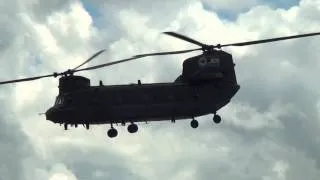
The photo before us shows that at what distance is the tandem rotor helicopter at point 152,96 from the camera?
183 feet

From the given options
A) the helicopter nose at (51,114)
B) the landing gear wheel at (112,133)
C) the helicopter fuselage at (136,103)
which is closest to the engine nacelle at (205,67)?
the helicopter fuselage at (136,103)

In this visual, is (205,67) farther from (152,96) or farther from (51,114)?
(51,114)

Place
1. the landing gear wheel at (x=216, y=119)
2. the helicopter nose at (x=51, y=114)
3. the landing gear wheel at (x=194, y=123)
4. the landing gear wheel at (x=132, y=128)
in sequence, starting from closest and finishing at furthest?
1. the helicopter nose at (x=51, y=114)
2. the landing gear wheel at (x=132, y=128)
3. the landing gear wheel at (x=194, y=123)
4. the landing gear wheel at (x=216, y=119)

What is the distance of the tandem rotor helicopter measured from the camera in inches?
2195

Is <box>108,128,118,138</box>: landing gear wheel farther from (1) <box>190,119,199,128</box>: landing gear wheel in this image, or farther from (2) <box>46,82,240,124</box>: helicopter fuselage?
(1) <box>190,119,199,128</box>: landing gear wheel

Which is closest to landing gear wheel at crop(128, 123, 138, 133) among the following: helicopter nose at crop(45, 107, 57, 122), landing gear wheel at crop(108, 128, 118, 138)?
landing gear wheel at crop(108, 128, 118, 138)

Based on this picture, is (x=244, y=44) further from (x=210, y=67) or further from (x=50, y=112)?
(x=50, y=112)

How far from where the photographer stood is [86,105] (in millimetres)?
55906

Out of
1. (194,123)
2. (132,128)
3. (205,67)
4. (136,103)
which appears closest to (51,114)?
(132,128)

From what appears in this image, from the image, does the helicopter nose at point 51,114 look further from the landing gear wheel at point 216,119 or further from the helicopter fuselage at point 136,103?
the landing gear wheel at point 216,119

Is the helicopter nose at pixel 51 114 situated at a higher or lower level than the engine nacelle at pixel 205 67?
lower

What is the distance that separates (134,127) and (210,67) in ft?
38.5

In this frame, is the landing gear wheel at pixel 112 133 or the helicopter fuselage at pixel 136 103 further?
the landing gear wheel at pixel 112 133

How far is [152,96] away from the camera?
58.0 m
